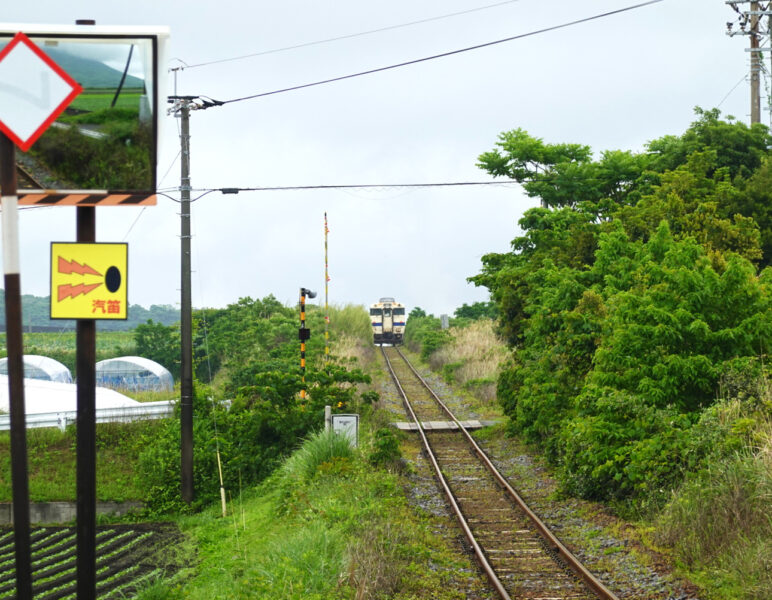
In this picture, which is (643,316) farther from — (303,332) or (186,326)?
(186,326)

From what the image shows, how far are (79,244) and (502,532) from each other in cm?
845

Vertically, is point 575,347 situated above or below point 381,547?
above

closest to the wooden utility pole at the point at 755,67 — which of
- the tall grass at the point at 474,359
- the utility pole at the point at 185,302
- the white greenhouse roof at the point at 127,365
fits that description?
the tall grass at the point at 474,359

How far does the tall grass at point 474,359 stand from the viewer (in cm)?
2863

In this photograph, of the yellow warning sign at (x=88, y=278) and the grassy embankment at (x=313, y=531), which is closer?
the yellow warning sign at (x=88, y=278)

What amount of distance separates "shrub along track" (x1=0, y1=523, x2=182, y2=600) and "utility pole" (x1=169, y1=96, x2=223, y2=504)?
1.90 metres

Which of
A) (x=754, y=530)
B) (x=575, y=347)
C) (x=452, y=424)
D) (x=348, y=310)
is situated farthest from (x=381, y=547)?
(x=348, y=310)

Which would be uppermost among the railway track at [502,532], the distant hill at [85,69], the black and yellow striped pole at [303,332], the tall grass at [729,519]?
the distant hill at [85,69]

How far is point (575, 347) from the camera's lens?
16016 millimetres

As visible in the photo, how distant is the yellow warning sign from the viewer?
216 inches

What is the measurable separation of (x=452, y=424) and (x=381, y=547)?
13.1 meters

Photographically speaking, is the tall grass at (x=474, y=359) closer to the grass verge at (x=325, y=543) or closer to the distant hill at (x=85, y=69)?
the grass verge at (x=325, y=543)

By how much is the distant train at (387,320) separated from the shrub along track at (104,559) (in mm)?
41237

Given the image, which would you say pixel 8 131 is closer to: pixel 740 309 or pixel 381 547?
pixel 381 547
